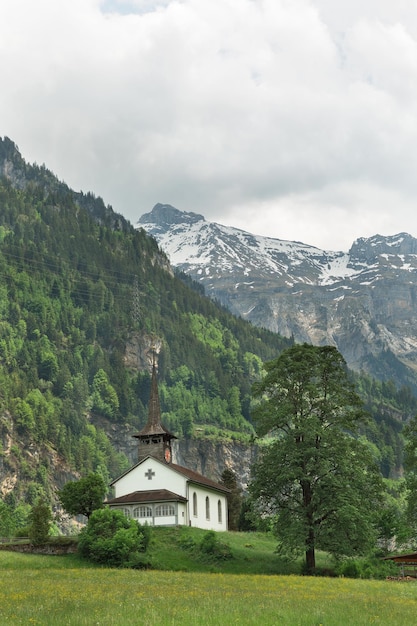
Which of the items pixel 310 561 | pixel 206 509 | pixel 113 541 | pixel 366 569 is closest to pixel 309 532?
pixel 310 561

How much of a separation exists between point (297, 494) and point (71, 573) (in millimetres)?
20089

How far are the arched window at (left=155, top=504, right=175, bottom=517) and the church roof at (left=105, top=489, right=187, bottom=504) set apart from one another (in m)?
0.97

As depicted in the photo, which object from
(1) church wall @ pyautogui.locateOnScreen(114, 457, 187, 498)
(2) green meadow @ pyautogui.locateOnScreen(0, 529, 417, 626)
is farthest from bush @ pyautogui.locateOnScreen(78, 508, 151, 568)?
(1) church wall @ pyautogui.locateOnScreen(114, 457, 187, 498)

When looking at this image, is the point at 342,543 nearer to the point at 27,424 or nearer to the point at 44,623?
the point at 44,623

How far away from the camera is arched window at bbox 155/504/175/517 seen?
81.6m

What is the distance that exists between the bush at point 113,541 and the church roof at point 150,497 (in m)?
18.6

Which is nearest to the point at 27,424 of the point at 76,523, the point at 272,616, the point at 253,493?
the point at 76,523

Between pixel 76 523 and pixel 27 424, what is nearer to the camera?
pixel 76 523

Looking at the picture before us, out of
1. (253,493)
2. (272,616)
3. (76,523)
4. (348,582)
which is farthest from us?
(76,523)

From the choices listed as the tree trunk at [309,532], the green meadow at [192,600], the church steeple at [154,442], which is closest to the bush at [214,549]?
the tree trunk at [309,532]

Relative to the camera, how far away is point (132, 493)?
3383 inches

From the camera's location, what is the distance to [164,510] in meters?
81.9

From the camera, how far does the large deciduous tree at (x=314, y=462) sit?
56.1m

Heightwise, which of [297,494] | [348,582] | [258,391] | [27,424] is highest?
[27,424]
